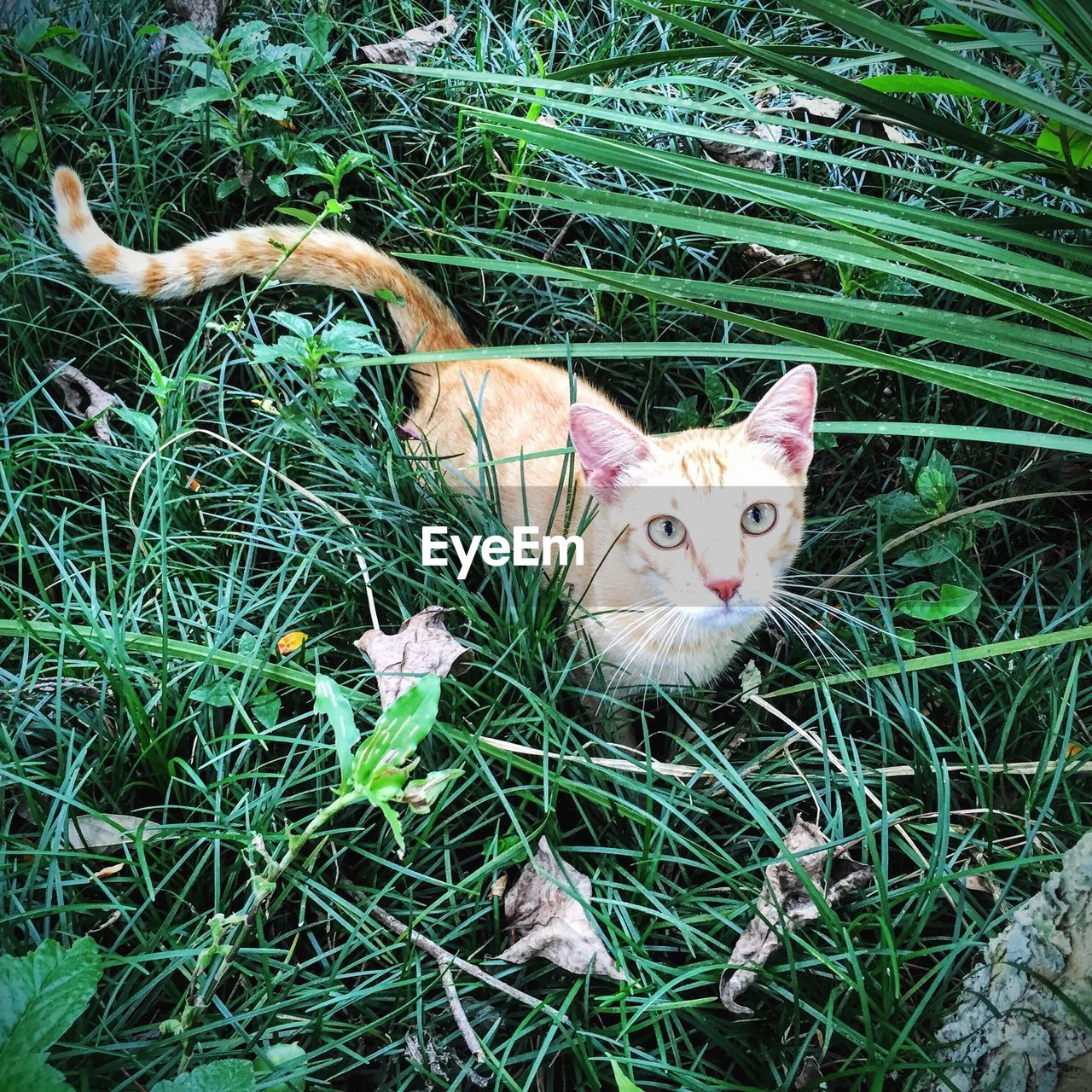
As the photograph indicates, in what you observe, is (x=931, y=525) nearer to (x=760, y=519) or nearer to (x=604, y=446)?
(x=760, y=519)

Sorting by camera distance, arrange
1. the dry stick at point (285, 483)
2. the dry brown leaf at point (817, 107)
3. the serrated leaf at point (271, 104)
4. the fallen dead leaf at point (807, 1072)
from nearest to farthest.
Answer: the fallen dead leaf at point (807, 1072), the dry stick at point (285, 483), the serrated leaf at point (271, 104), the dry brown leaf at point (817, 107)

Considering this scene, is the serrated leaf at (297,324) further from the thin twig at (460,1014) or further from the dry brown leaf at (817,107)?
the dry brown leaf at (817,107)

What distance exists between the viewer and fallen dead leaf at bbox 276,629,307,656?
77.7 inches

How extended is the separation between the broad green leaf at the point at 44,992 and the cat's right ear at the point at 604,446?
119 cm

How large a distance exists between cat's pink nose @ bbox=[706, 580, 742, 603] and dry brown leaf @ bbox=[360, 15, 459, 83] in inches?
75.1

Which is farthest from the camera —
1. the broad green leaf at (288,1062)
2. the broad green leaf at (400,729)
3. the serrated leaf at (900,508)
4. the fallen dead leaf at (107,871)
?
the serrated leaf at (900,508)

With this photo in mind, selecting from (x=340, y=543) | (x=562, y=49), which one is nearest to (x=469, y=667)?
(x=340, y=543)

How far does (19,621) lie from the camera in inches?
73.6

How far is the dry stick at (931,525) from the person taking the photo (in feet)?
6.96

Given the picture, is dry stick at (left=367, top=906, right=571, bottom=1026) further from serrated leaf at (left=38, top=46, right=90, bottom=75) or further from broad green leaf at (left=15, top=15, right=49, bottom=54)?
broad green leaf at (left=15, top=15, right=49, bottom=54)

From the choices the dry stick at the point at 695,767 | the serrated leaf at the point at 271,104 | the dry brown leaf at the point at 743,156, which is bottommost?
the dry stick at the point at 695,767

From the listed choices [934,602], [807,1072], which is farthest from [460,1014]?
[934,602]

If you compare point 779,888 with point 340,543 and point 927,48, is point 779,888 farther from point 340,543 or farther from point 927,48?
point 927,48

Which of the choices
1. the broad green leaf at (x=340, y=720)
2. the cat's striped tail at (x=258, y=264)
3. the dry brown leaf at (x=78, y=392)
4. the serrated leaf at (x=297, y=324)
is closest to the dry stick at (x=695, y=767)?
the broad green leaf at (x=340, y=720)
